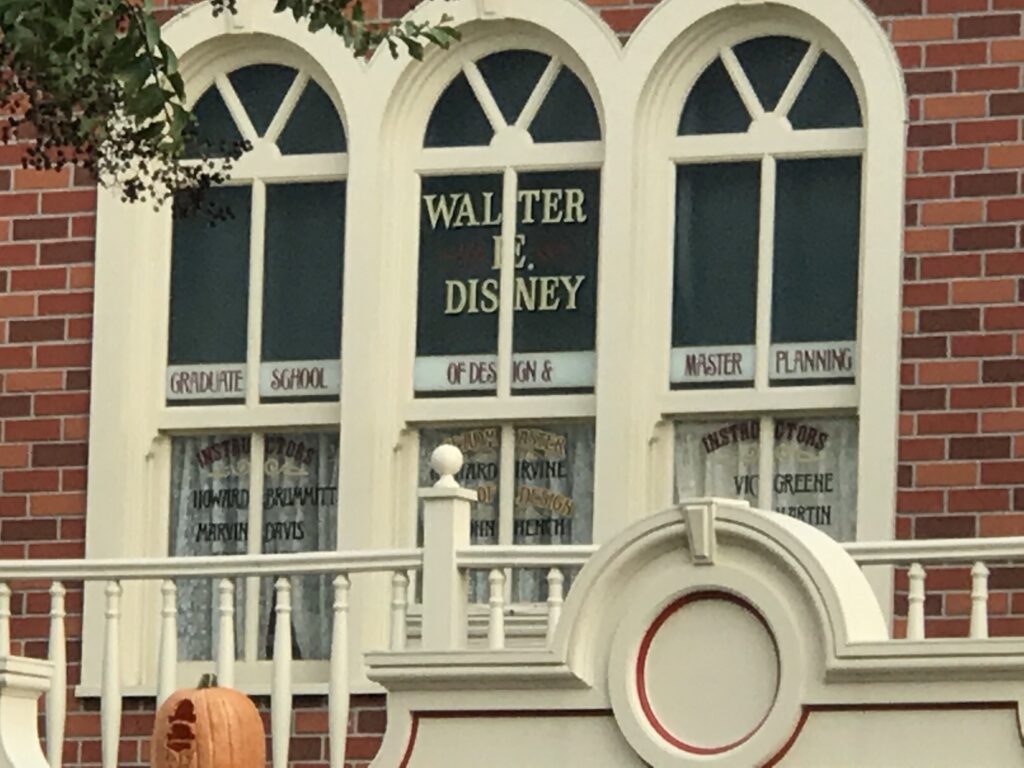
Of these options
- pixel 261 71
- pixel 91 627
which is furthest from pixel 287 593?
pixel 261 71

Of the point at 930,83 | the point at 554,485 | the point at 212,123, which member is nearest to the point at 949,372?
the point at 930,83

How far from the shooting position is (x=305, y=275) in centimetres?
1484

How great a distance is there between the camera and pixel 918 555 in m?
12.1

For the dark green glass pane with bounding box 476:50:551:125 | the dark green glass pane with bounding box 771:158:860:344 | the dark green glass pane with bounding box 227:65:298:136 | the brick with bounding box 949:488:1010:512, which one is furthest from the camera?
the dark green glass pane with bounding box 227:65:298:136

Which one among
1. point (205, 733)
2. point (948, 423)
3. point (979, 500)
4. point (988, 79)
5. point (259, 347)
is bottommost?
point (205, 733)

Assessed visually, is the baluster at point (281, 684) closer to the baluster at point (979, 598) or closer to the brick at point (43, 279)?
the baluster at point (979, 598)

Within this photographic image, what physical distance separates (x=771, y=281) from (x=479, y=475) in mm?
1399

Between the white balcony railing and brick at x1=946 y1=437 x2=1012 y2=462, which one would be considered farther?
brick at x1=946 y1=437 x2=1012 y2=462

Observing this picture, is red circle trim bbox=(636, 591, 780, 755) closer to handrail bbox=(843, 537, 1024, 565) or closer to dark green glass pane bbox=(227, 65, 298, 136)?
handrail bbox=(843, 537, 1024, 565)

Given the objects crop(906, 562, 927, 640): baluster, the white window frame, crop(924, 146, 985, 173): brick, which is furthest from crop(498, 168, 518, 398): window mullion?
crop(906, 562, 927, 640): baluster

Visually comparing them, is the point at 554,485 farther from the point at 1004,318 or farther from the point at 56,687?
the point at 56,687

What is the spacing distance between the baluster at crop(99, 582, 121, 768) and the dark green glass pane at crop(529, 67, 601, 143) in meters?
2.67

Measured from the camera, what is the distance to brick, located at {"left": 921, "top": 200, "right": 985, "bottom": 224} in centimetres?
1385

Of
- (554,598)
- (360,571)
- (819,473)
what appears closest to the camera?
(554,598)
